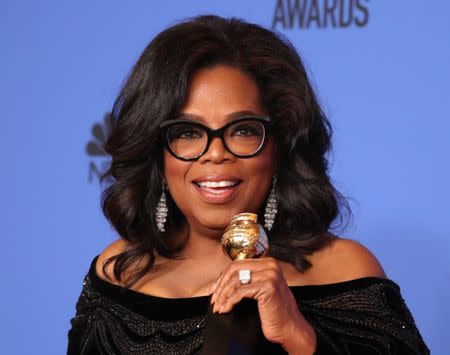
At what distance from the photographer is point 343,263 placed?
196 centimetres

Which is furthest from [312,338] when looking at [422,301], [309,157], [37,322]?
[37,322]

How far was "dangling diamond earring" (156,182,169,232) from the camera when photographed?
6.76ft

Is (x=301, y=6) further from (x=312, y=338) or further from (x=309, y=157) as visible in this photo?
(x=312, y=338)

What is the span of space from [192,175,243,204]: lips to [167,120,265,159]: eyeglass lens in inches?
1.7

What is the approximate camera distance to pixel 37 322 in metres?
2.77

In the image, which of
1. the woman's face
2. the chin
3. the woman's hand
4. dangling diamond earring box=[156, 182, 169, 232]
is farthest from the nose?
the woman's hand

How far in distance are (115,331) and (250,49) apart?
561 mm

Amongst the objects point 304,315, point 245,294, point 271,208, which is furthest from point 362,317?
point 245,294

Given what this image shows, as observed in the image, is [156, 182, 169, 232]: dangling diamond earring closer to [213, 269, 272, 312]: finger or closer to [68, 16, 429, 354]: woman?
[68, 16, 429, 354]: woman

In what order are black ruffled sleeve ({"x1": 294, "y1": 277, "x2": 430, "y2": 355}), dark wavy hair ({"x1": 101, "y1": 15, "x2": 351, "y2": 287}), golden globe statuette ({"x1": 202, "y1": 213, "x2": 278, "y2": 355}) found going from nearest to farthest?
golden globe statuette ({"x1": 202, "y1": 213, "x2": 278, "y2": 355})
black ruffled sleeve ({"x1": 294, "y1": 277, "x2": 430, "y2": 355})
dark wavy hair ({"x1": 101, "y1": 15, "x2": 351, "y2": 287})

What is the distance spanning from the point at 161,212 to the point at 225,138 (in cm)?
30

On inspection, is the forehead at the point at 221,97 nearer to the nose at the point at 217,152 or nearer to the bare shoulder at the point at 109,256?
the nose at the point at 217,152

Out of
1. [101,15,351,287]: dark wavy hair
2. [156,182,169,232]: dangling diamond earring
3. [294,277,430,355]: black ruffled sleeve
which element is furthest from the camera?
[156,182,169,232]: dangling diamond earring

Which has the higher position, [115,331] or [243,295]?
[243,295]
